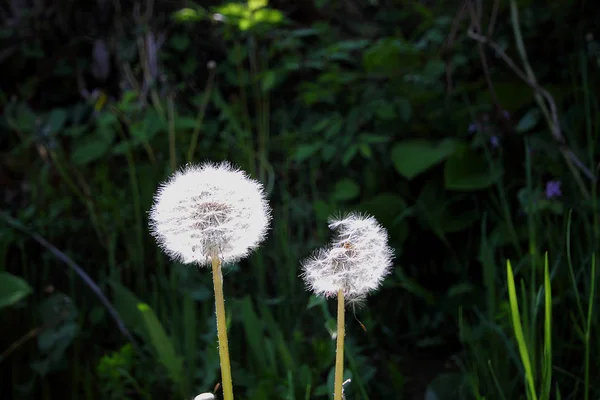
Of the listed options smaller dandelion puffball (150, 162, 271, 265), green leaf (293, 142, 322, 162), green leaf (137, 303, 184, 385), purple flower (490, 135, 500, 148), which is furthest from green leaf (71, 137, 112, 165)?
smaller dandelion puffball (150, 162, 271, 265)

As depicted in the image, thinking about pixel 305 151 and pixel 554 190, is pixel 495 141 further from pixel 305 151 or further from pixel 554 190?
pixel 305 151

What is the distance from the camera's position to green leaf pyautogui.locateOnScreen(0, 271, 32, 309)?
165 centimetres

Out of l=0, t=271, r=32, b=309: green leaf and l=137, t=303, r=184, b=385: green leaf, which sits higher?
l=0, t=271, r=32, b=309: green leaf

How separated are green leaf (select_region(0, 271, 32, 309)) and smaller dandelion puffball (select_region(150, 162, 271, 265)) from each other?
109cm

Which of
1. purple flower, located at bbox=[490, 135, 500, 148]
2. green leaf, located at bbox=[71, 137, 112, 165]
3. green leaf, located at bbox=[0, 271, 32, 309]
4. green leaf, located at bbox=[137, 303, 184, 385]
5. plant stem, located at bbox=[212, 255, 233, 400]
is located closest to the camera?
plant stem, located at bbox=[212, 255, 233, 400]

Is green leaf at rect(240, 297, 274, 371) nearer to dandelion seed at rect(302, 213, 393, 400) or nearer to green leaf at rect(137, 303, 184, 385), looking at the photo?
green leaf at rect(137, 303, 184, 385)

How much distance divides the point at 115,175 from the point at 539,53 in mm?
1967

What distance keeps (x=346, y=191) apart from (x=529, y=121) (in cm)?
66

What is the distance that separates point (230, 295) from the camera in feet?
6.67

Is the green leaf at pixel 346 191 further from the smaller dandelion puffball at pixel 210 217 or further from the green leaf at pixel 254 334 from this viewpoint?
the smaller dandelion puffball at pixel 210 217

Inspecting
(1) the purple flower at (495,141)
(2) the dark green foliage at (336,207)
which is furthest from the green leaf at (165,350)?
(1) the purple flower at (495,141)

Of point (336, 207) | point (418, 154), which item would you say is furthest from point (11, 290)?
point (418, 154)

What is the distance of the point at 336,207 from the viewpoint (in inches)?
84.9

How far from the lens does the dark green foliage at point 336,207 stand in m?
1.50
